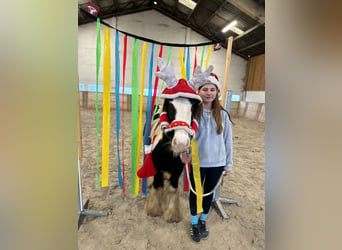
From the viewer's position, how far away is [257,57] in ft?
20.1

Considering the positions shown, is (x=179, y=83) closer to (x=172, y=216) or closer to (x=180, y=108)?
(x=180, y=108)

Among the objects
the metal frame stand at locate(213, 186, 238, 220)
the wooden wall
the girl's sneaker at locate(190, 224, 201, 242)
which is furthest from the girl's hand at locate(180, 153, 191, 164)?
the wooden wall

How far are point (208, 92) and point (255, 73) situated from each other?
6.34 m

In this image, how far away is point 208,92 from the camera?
0.86 meters

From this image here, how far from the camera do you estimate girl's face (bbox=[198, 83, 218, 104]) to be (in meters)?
0.86

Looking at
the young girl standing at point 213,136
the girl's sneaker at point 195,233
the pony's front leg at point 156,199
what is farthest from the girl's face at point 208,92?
the girl's sneaker at point 195,233

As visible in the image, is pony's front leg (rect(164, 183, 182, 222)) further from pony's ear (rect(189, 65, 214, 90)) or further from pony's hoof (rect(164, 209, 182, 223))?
pony's ear (rect(189, 65, 214, 90))

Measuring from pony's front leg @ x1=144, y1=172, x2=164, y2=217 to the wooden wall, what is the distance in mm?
5749

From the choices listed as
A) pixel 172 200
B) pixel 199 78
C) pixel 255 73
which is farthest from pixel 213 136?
pixel 255 73

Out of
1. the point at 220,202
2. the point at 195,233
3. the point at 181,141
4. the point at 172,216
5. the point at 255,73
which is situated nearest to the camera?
the point at 181,141

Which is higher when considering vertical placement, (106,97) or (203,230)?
(106,97)
